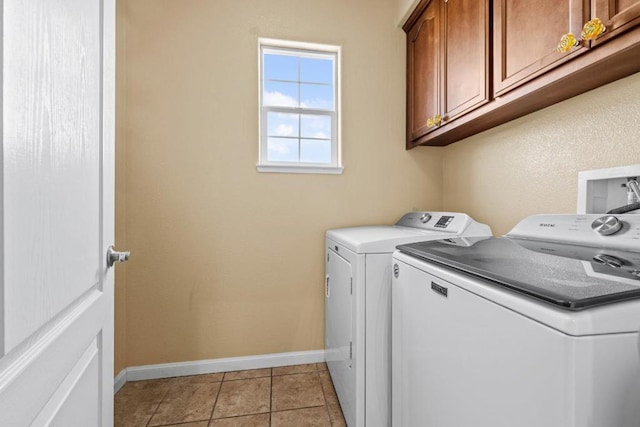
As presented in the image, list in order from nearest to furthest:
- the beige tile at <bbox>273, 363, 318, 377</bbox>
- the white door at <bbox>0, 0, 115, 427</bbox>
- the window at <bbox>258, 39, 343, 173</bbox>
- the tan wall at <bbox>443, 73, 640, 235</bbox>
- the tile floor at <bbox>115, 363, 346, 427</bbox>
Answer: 1. the white door at <bbox>0, 0, 115, 427</bbox>
2. the tan wall at <bbox>443, 73, 640, 235</bbox>
3. the tile floor at <bbox>115, 363, 346, 427</bbox>
4. the beige tile at <bbox>273, 363, 318, 377</bbox>
5. the window at <bbox>258, 39, 343, 173</bbox>

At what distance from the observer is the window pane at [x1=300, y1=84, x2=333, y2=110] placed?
2.23 meters

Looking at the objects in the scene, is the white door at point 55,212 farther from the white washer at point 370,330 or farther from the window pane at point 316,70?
the window pane at point 316,70

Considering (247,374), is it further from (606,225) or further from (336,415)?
(606,225)

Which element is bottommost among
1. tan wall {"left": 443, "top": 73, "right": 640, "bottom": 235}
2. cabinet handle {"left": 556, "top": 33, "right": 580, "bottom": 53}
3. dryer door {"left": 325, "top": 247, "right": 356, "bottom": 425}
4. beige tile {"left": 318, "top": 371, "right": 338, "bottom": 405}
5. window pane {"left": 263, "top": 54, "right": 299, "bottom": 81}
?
beige tile {"left": 318, "top": 371, "right": 338, "bottom": 405}

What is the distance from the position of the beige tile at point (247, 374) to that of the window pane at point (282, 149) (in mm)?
1521

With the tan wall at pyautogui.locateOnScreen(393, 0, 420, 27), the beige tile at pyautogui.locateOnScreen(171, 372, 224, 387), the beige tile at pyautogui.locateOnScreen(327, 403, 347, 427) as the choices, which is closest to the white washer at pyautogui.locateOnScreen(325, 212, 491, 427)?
the beige tile at pyautogui.locateOnScreen(327, 403, 347, 427)

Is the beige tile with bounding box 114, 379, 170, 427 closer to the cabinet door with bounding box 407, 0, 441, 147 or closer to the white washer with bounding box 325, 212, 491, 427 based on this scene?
the white washer with bounding box 325, 212, 491, 427

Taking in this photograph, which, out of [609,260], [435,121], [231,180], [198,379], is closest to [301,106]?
[231,180]

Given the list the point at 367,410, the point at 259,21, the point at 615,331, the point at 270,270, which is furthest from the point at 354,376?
the point at 259,21

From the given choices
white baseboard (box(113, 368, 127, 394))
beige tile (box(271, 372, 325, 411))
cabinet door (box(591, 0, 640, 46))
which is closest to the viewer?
cabinet door (box(591, 0, 640, 46))

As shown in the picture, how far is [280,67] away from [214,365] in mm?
2228

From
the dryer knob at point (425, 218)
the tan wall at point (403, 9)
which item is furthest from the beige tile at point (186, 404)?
the tan wall at point (403, 9)

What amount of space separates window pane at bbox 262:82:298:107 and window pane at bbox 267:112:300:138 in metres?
0.08

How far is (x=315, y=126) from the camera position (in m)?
2.24
